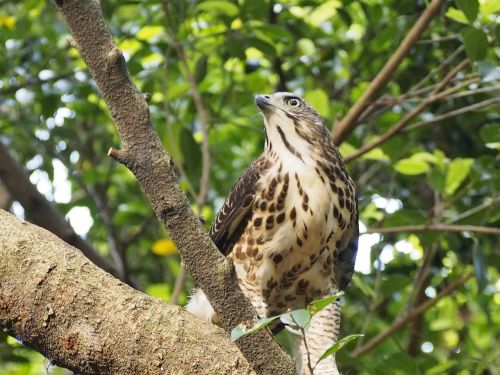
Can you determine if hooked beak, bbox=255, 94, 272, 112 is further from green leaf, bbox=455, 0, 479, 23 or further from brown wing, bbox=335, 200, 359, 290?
green leaf, bbox=455, 0, 479, 23

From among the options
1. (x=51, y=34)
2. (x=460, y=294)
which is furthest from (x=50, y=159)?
(x=460, y=294)

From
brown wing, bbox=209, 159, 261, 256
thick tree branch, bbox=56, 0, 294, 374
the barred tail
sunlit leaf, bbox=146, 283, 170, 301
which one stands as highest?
thick tree branch, bbox=56, 0, 294, 374

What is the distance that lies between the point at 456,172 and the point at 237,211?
1273 millimetres

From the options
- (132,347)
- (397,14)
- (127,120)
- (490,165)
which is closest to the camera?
(127,120)

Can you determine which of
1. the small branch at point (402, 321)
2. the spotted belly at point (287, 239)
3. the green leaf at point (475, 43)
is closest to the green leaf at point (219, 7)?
the spotted belly at point (287, 239)

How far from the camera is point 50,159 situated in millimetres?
5738

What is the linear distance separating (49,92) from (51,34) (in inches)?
18.9

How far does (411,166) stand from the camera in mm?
4691

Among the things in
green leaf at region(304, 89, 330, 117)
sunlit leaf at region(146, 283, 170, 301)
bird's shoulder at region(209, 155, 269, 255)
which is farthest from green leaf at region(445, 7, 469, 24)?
sunlit leaf at region(146, 283, 170, 301)

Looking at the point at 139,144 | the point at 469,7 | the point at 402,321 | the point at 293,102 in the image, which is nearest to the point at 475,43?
the point at 469,7

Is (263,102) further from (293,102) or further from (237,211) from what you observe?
(237,211)

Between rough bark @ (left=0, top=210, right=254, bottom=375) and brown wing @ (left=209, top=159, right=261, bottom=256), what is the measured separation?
1248mm

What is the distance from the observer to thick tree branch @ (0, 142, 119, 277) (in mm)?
4844

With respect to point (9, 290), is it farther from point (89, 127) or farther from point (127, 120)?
point (89, 127)
